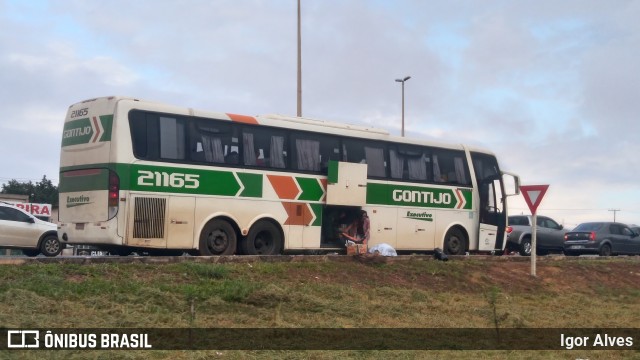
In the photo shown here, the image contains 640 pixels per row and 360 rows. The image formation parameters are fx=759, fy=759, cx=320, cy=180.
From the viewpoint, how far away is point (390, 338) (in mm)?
10719

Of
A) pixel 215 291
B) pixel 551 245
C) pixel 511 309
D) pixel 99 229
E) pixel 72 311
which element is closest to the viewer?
pixel 72 311

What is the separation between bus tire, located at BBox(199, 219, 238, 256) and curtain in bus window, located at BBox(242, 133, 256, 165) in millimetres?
1514

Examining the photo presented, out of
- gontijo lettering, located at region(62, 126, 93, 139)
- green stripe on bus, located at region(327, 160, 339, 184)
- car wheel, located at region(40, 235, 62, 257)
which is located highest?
gontijo lettering, located at region(62, 126, 93, 139)

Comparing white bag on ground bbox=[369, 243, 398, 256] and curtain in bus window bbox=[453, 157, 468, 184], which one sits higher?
curtain in bus window bbox=[453, 157, 468, 184]

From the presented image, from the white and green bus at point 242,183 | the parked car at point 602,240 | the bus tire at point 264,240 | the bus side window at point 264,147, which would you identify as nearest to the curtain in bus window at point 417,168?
the white and green bus at point 242,183

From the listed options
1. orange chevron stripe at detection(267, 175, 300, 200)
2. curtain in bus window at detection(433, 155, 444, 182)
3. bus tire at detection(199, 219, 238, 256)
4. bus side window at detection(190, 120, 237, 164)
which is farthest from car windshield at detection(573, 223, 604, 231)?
bus side window at detection(190, 120, 237, 164)

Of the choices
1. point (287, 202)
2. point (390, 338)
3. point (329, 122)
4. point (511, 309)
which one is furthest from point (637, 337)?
point (329, 122)

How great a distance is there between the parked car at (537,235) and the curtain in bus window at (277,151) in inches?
461

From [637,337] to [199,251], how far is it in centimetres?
864

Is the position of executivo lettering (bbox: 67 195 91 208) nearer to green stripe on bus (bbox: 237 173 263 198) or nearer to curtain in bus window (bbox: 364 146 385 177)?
green stripe on bus (bbox: 237 173 263 198)

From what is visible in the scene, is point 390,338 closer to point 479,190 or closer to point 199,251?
point 199,251

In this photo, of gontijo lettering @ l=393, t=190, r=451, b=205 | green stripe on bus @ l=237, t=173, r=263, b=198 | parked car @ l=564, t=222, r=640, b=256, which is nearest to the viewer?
green stripe on bus @ l=237, t=173, r=263, b=198

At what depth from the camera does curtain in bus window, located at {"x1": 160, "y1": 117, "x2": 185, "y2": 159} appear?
617 inches

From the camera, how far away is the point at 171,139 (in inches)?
623
